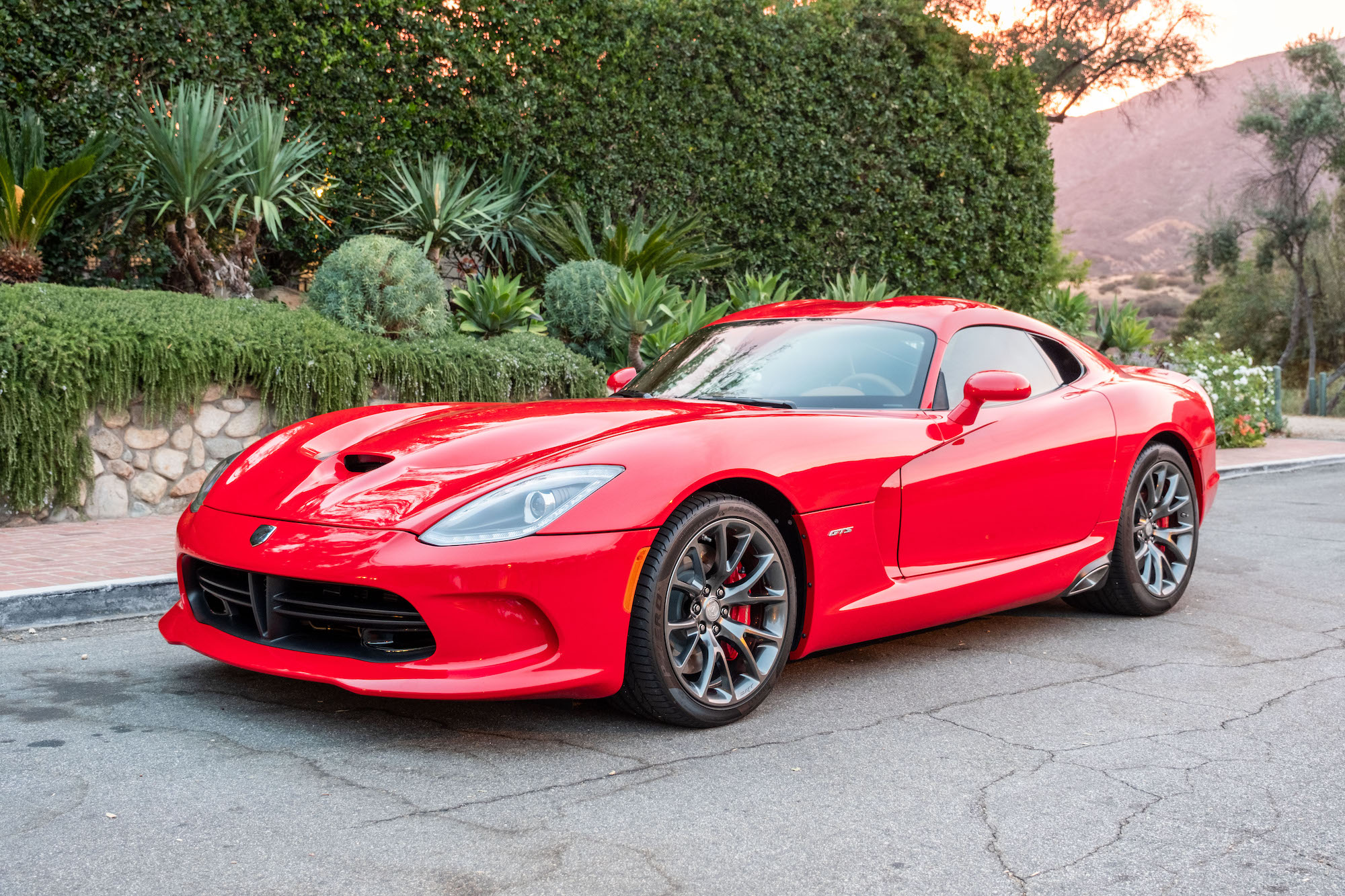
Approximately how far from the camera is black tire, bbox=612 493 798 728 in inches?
135

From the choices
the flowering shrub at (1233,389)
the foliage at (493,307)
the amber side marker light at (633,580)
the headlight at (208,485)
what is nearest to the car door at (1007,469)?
the amber side marker light at (633,580)

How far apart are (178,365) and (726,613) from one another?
508 centimetres

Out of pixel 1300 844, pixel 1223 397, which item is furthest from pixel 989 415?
pixel 1223 397

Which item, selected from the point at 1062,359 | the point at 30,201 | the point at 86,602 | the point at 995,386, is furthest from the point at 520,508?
the point at 30,201

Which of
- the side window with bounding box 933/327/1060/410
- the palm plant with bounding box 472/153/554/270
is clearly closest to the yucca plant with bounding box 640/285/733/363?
the palm plant with bounding box 472/153/554/270

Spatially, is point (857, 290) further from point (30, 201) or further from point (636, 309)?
point (30, 201)

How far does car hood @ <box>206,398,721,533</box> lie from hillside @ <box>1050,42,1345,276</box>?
9491 cm

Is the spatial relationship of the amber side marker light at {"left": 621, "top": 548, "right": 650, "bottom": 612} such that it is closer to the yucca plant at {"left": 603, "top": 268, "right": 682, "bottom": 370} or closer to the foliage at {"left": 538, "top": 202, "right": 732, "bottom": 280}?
the yucca plant at {"left": 603, "top": 268, "right": 682, "bottom": 370}

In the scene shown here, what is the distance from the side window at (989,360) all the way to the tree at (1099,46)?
22.7 m

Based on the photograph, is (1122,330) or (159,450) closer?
(159,450)

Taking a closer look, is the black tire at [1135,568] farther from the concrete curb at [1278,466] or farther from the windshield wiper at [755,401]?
the concrete curb at [1278,466]

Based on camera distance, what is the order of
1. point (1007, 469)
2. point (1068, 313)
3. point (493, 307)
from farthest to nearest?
1. point (1068, 313)
2. point (493, 307)
3. point (1007, 469)

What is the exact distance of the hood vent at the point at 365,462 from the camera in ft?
11.9

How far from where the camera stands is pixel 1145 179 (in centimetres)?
11719
